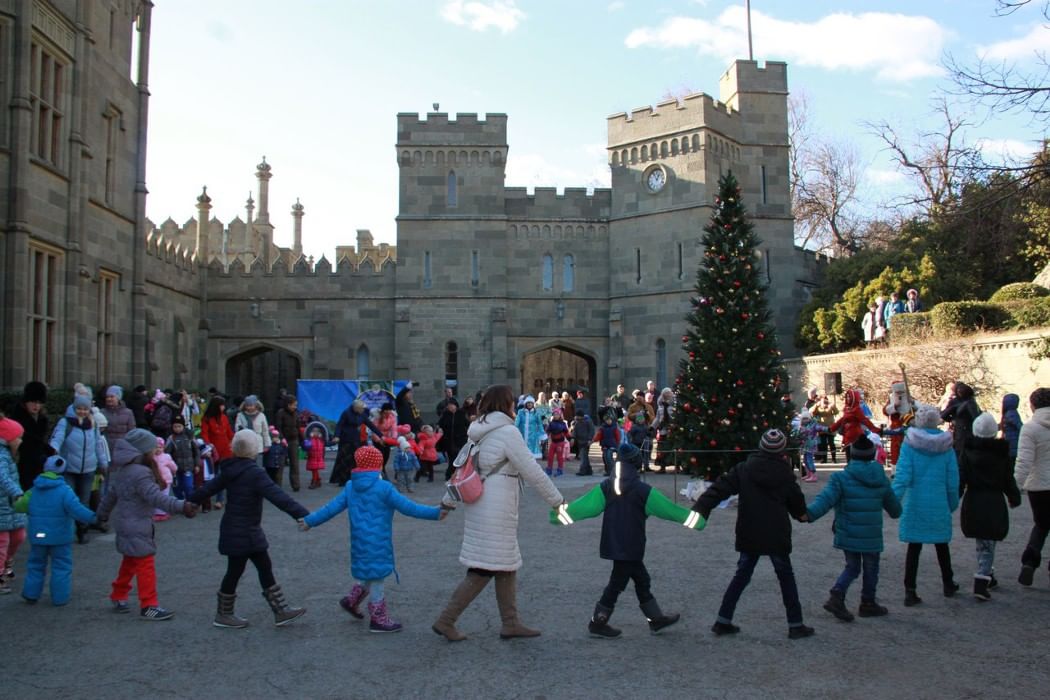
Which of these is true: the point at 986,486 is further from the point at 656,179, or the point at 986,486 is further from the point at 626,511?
the point at 656,179

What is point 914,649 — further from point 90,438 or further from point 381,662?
point 90,438

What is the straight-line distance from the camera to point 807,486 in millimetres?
14336

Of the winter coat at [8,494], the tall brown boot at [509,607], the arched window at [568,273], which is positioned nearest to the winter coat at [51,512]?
the winter coat at [8,494]

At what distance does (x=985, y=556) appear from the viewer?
7262 mm

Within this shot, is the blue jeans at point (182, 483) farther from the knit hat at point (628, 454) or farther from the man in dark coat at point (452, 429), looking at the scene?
the knit hat at point (628, 454)

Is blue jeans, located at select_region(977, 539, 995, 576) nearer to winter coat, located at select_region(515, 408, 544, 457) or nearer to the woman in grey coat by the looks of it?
the woman in grey coat

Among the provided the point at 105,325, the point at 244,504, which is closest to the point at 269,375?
the point at 105,325

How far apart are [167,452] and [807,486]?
9494 mm

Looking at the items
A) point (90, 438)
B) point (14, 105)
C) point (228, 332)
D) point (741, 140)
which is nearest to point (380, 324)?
point (228, 332)

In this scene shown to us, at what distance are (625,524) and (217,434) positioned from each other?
8.17 metres

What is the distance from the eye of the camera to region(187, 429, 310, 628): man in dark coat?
6.45 metres

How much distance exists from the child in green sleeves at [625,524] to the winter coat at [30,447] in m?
5.81

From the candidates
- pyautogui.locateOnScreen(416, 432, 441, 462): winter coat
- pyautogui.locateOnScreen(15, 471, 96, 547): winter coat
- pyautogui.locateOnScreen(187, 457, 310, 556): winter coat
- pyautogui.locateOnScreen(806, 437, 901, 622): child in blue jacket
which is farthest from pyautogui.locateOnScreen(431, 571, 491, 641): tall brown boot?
pyautogui.locateOnScreen(416, 432, 441, 462): winter coat

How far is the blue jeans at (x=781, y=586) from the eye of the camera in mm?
6086
